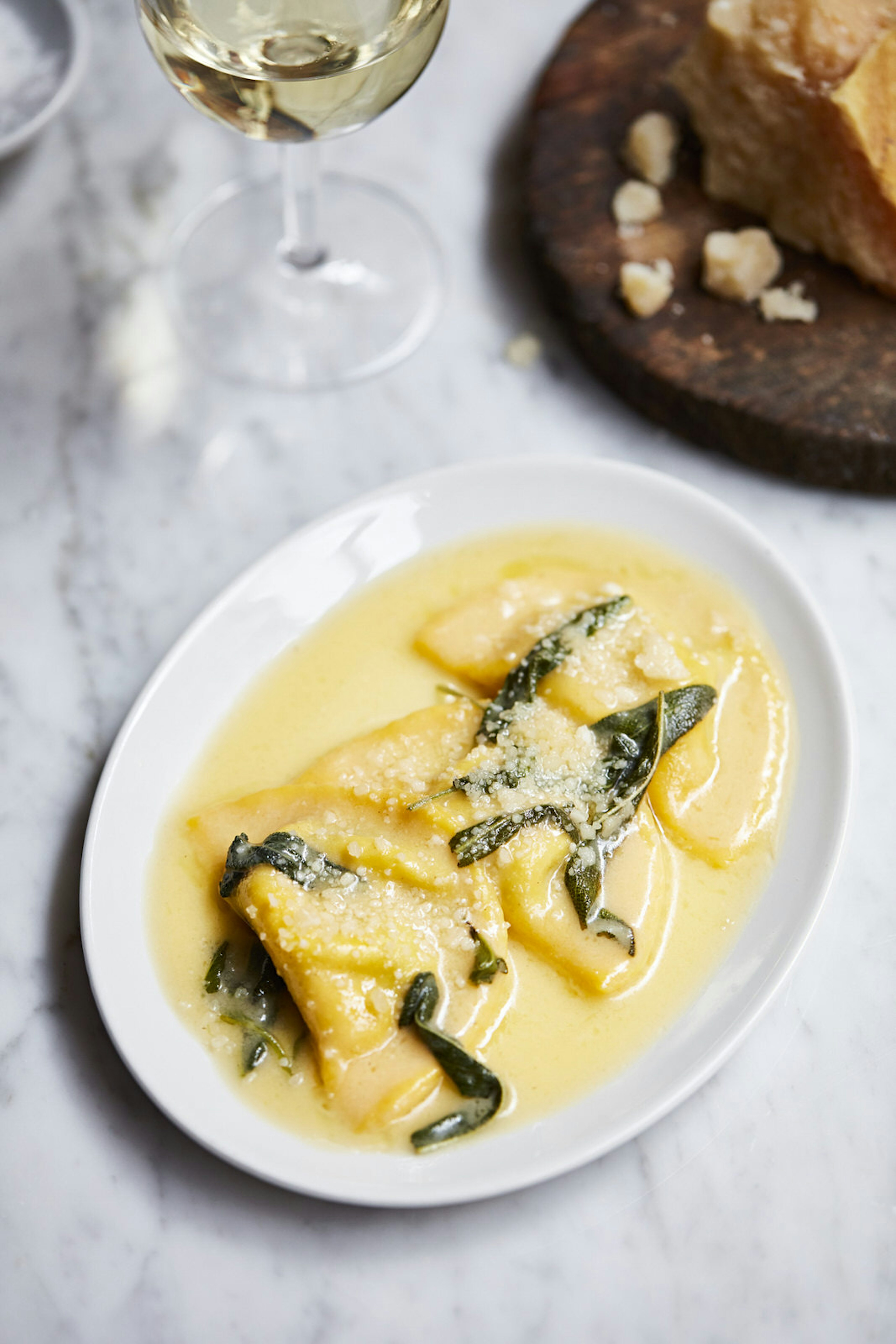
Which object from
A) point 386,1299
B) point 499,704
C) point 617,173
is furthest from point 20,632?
point 617,173

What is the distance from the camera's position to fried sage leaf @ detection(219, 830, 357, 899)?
1.52m

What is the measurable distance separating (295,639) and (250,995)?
57cm

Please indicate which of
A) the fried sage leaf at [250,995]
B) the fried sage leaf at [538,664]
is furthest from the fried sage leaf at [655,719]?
the fried sage leaf at [250,995]

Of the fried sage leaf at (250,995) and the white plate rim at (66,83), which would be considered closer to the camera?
the fried sage leaf at (250,995)

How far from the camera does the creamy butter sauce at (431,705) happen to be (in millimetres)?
1472

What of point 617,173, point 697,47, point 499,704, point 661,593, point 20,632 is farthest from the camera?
point 617,173

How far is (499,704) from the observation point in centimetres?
172

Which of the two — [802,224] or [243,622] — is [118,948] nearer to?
[243,622]

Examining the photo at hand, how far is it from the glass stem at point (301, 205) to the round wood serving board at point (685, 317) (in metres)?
0.41

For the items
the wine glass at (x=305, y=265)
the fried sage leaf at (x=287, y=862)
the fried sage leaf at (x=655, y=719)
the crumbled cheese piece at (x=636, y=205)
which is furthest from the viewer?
the crumbled cheese piece at (x=636, y=205)

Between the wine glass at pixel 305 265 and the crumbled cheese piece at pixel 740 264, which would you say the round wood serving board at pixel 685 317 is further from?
the wine glass at pixel 305 265

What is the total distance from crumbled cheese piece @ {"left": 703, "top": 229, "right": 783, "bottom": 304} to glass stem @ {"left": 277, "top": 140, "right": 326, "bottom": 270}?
0.71m

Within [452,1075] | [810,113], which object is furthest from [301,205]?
[452,1075]

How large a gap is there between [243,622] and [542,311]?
0.98 m
